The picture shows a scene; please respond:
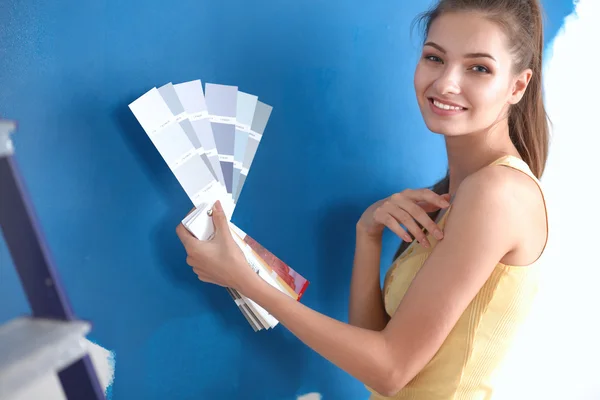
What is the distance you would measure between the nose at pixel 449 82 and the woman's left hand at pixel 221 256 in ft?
1.53

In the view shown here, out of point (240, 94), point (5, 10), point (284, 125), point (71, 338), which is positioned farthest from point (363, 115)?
point (71, 338)

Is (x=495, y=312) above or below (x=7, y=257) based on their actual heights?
below

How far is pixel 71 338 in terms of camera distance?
2.04 feet

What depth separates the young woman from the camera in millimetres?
1021

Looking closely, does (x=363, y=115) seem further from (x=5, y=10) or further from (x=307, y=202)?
(x=5, y=10)

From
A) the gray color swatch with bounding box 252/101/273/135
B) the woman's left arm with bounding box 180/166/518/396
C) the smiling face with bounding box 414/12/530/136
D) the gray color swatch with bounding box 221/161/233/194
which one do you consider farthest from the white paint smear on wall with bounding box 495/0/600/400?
the gray color swatch with bounding box 221/161/233/194

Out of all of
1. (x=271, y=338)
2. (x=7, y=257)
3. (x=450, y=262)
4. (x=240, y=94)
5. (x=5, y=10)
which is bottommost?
(x=271, y=338)

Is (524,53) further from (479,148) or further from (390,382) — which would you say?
(390,382)

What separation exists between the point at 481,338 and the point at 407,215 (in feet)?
0.89

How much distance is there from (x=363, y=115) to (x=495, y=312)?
0.53 meters

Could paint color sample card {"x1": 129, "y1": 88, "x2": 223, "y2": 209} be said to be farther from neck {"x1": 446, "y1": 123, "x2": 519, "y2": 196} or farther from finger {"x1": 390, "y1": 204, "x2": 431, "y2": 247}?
neck {"x1": 446, "y1": 123, "x2": 519, "y2": 196}

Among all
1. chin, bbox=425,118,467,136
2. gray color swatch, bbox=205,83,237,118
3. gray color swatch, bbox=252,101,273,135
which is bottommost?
chin, bbox=425,118,467,136

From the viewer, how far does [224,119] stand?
1171 mm

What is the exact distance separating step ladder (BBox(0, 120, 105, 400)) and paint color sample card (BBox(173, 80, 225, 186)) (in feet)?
1.65
